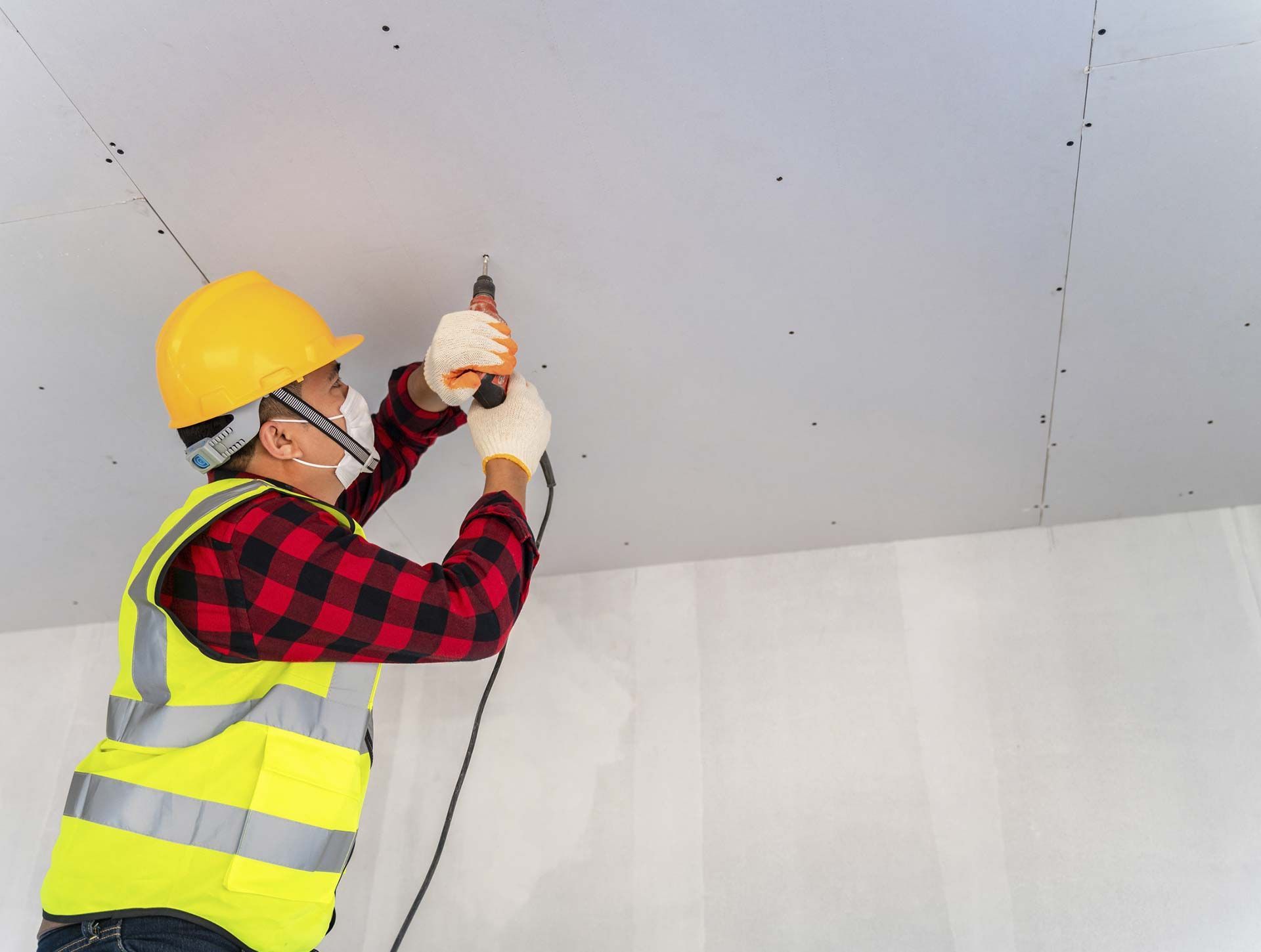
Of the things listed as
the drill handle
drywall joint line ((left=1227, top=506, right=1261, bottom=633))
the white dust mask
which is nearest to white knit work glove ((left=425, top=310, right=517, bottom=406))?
the drill handle

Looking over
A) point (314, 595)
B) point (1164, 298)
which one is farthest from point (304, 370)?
point (1164, 298)

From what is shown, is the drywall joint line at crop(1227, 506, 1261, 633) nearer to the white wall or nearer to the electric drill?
the white wall

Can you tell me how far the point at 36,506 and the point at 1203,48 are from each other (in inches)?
94.8

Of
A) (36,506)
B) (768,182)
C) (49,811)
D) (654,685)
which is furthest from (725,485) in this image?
(49,811)

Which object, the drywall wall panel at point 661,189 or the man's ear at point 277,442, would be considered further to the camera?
A: the man's ear at point 277,442

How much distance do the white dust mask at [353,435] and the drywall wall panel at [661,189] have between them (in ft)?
0.96

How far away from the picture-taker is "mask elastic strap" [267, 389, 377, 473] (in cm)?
156

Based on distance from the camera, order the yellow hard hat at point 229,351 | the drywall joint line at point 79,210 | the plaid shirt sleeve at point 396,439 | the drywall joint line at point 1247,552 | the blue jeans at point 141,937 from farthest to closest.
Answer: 1. the drywall joint line at point 1247,552
2. the plaid shirt sleeve at point 396,439
3. the drywall joint line at point 79,210
4. the yellow hard hat at point 229,351
5. the blue jeans at point 141,937

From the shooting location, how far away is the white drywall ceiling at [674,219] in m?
1.46

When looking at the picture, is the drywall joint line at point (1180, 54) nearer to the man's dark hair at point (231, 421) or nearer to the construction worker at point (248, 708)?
the construction worker at point (248, 708)

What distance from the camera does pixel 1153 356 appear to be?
2.01m

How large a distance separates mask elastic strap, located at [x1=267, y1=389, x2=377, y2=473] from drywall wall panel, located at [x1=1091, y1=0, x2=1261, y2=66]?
3.98 feet

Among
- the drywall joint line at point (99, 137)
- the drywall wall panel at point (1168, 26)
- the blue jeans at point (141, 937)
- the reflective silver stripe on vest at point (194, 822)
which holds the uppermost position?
the drywall wall panel at point (1168, 26)

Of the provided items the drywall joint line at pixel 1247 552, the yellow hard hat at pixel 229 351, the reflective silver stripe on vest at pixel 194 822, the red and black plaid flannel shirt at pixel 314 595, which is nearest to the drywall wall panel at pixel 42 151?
the yellow hard hat at pixel 229 351
